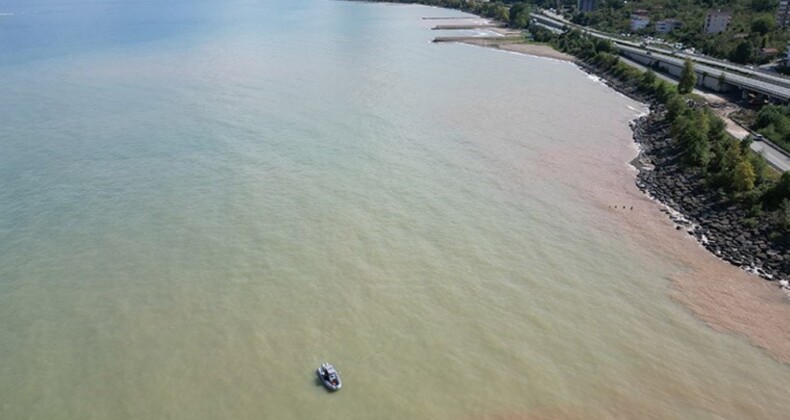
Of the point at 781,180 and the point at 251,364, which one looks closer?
the point at 251,364

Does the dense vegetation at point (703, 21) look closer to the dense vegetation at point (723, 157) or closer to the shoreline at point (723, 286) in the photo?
the dense vegetation at point (723, 157)

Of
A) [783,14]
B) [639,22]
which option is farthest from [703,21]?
[639,22]

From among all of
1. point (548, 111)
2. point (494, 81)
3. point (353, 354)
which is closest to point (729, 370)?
point (353, 354)

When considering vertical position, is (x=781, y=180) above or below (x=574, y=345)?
above

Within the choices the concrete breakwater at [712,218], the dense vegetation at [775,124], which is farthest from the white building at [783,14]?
the concrete breakwater at [712,218]

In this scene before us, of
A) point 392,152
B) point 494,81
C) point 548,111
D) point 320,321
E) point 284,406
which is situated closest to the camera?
point 284,406

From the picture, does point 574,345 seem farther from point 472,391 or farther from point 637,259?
point 637,259

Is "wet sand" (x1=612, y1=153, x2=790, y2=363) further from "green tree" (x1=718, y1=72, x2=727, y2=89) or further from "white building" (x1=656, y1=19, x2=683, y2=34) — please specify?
"white building" (x1=656, y1=19, x2=683, y2=34)
